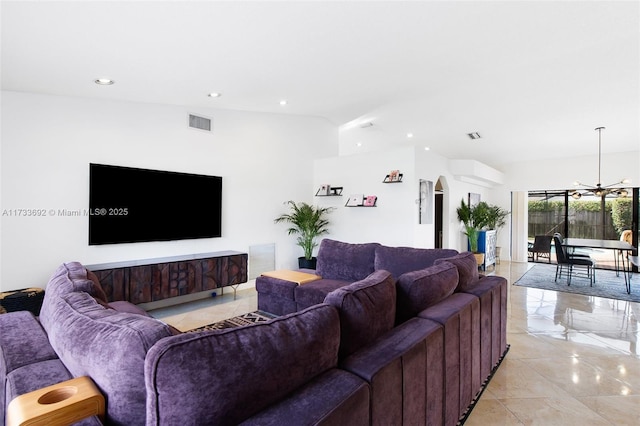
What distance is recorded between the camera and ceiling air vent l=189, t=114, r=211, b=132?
4562 mm

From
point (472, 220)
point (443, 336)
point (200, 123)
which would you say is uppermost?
point (200, 123)

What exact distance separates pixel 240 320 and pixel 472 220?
18.2ft

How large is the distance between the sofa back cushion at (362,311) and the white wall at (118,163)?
11.8ft

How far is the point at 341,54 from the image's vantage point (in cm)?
313

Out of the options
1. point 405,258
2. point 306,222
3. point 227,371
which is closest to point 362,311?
point 227,371

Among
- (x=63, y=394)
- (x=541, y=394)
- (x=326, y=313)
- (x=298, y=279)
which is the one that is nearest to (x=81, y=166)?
(x=298, y=279)

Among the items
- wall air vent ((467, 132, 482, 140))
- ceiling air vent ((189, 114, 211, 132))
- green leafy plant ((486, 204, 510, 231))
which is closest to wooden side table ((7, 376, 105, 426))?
ceiling air vent ((189, 114, 211, 132))

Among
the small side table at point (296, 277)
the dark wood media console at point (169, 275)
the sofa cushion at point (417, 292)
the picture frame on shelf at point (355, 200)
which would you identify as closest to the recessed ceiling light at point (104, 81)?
the dark wood media console at point (169, 275)

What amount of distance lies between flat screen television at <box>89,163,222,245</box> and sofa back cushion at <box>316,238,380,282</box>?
1.78 metres

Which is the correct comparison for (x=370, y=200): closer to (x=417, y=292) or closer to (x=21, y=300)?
(x=417, y=292)

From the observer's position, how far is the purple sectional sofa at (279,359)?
866mm

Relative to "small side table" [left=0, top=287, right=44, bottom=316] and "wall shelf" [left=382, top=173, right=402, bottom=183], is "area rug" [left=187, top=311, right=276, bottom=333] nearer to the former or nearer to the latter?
"small side table" [left=0, top=287, right=44, bottom=316]

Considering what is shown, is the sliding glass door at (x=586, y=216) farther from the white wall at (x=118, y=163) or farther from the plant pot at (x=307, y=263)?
the white wall at (x=118, y=163)

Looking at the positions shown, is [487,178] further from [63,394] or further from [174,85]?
[63,394]
